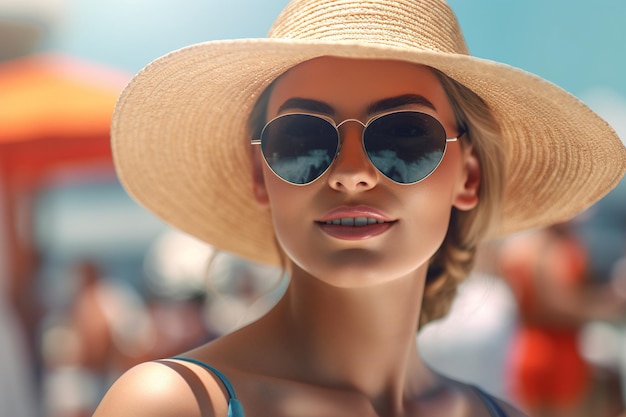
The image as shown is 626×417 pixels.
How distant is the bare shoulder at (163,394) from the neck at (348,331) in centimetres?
30

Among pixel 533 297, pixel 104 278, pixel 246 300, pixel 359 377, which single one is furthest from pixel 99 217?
pixel 359 377

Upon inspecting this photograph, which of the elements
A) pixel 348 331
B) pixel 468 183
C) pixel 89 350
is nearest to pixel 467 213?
pixel 468 183

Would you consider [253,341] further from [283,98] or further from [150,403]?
[283,98]

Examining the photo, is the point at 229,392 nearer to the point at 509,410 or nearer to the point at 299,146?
the point at 299,146

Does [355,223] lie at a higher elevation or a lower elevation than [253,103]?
lower

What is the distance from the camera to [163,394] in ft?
5.06

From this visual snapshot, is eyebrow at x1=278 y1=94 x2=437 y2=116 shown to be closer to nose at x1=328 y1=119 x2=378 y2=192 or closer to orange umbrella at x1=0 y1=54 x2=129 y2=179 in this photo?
nose at x1=328 y1=119 x2=378 y2=192

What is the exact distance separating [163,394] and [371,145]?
0.59 meters

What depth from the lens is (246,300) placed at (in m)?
6.10

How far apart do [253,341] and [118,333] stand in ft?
14.8

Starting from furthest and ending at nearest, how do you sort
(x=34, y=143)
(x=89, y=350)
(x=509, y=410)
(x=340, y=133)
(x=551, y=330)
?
(x=89, y=350), (x=34, y=143), (x=551, y=330), (x=509, y=410), (x=340, y=133)

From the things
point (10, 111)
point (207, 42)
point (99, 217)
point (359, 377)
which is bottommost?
point (99, 217)

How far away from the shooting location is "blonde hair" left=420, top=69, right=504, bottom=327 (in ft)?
6.40

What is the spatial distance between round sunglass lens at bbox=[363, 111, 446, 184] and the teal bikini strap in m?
0.48
